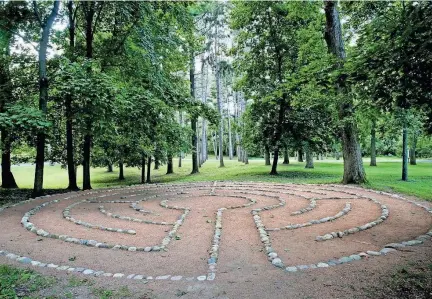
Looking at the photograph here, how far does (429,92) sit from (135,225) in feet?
20.4

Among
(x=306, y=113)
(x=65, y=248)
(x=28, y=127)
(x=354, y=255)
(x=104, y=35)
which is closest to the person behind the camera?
(x=354, y=255)

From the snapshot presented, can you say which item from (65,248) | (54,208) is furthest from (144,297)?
(54,208)

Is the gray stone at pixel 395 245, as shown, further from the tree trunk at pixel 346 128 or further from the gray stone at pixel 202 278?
the tree trunk at pixel 346 128

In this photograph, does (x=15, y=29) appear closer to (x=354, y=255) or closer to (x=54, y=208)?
(x=54, y=208)

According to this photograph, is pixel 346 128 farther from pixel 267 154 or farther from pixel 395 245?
Answer: pixel 267 154

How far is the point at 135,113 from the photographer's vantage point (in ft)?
39.7

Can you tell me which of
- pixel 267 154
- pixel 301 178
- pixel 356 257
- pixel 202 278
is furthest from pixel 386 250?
pixel 267 154

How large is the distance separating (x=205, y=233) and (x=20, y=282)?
3.32 meters

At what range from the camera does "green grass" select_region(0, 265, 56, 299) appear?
3.90m

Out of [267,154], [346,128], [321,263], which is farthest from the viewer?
[267,154]

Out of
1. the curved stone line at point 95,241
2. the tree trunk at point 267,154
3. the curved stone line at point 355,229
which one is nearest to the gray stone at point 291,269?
the curved stone line at point 355,229

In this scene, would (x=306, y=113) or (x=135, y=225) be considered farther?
(x=306, y=113)

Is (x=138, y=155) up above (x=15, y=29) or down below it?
below

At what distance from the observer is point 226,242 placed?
19.3 ft
